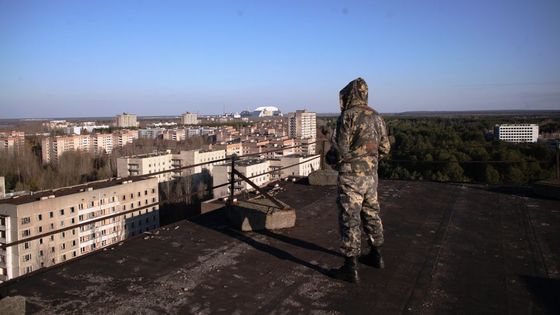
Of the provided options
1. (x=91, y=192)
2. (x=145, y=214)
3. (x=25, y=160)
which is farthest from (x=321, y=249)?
(x=25, y=160)

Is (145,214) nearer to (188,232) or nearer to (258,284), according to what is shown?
(188,232)

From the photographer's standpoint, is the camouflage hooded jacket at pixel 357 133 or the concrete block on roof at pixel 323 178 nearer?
the camouflage hooded jacket at pixel 357 133

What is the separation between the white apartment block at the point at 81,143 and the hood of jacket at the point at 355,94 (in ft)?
194

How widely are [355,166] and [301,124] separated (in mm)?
95502

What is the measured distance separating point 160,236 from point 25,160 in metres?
52.7

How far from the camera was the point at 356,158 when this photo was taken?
145 inches

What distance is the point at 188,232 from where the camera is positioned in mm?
5199

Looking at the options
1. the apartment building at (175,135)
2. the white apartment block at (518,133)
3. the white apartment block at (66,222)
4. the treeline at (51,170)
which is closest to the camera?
the white apartment block at (66,222)

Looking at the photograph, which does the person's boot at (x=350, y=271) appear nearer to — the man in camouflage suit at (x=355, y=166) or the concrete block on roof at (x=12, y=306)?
the man in camouflage suit at (x=355, y=166)

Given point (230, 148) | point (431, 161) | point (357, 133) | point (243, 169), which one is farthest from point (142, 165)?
point (357, 133)

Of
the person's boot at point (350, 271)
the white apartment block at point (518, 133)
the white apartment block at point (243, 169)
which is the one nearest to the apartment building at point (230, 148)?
the white apartment block at point (243, 169)

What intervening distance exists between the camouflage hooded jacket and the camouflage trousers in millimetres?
89

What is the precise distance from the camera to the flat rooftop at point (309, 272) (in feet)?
10.3

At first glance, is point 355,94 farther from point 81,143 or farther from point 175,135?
point 175,135
